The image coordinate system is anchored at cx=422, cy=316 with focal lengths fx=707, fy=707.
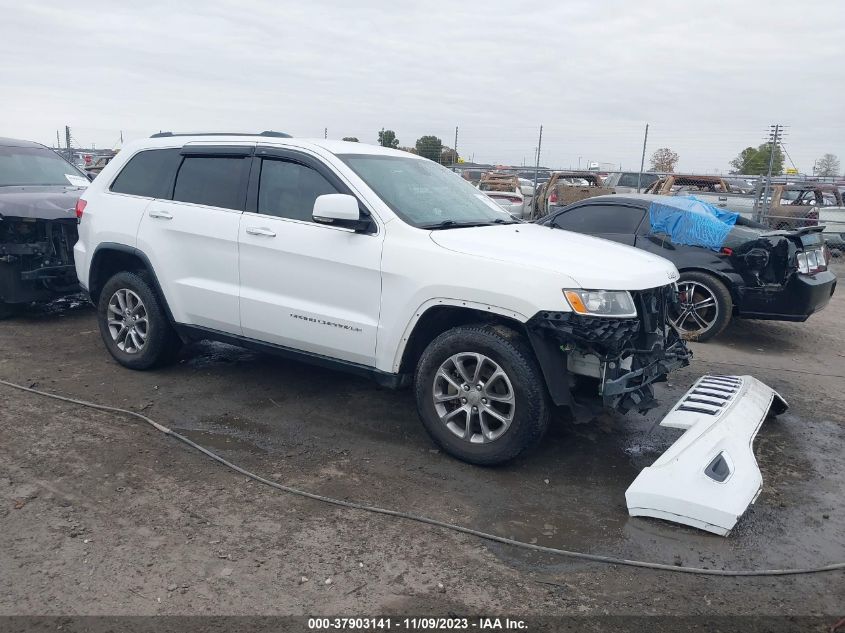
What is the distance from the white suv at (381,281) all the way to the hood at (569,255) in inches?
0.6

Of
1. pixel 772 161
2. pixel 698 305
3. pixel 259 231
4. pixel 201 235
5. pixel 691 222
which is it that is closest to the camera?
pixel 259 231

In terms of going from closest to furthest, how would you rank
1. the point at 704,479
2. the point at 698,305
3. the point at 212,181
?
1. the point at 704,479
2. the point at 212,181
3. the point at 698,305

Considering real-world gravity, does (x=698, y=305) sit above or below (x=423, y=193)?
below

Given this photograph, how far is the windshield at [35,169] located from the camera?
8.08m

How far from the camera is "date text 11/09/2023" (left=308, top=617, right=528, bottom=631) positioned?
2840 mm

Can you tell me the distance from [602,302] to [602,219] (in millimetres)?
4656

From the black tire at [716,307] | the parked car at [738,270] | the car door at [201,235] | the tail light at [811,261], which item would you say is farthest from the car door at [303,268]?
the tail light at [811,261]

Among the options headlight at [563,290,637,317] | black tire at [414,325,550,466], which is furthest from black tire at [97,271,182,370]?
headlight at [563,290,637,317]

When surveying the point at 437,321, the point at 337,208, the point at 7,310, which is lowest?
the point at 7,310

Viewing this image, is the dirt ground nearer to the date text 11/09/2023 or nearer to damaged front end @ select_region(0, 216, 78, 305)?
the date text 11/09/2023

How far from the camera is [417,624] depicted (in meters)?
2.86

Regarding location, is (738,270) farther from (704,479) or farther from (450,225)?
(704,479)

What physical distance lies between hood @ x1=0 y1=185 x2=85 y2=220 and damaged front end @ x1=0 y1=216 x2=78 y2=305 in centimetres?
6

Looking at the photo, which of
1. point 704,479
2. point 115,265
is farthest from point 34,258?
point 704,479
